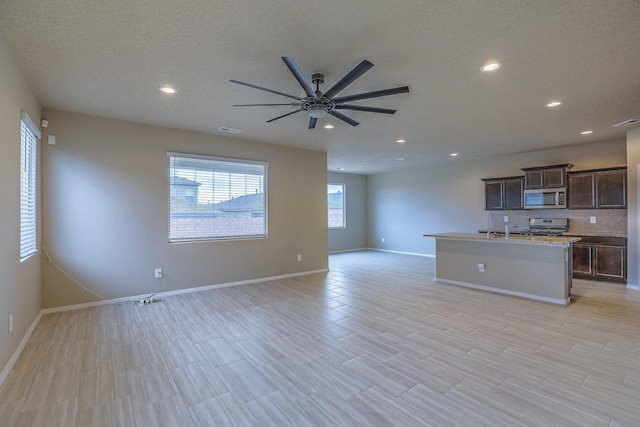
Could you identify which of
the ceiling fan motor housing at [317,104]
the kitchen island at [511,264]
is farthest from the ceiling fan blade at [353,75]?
the kitchen island at [511,264]

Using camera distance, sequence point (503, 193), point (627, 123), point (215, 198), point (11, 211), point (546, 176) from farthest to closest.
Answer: point (503, 193) < point (546, 176) < point (215, 198) < point (627, 123) < point (11, 211)

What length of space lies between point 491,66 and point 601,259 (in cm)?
492

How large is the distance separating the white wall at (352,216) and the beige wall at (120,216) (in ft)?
13.8


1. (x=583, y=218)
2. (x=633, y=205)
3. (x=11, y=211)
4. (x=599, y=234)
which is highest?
(x=633, y=205)

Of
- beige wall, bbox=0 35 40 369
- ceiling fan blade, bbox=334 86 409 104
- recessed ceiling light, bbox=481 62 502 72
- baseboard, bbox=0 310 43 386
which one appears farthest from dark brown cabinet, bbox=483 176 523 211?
baseboard, bbox=0 310 43 386

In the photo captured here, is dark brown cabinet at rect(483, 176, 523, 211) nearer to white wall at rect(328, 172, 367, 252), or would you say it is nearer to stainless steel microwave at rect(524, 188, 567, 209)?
stainless steel microwave at rect(524, 188, 567, 209)

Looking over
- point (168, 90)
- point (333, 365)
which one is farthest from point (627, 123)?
point (168, 90)

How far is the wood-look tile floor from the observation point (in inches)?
77.1

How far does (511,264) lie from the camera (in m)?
4.64

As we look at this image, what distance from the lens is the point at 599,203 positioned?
5.61m

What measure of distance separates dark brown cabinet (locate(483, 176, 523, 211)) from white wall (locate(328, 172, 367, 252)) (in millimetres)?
4113

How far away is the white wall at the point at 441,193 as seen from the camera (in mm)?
6129

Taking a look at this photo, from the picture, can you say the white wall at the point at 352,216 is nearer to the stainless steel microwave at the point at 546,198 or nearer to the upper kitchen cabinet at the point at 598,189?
the stainless steel microwave at the point at 546,198

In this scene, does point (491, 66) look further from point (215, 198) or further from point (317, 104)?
point (215, 198)
